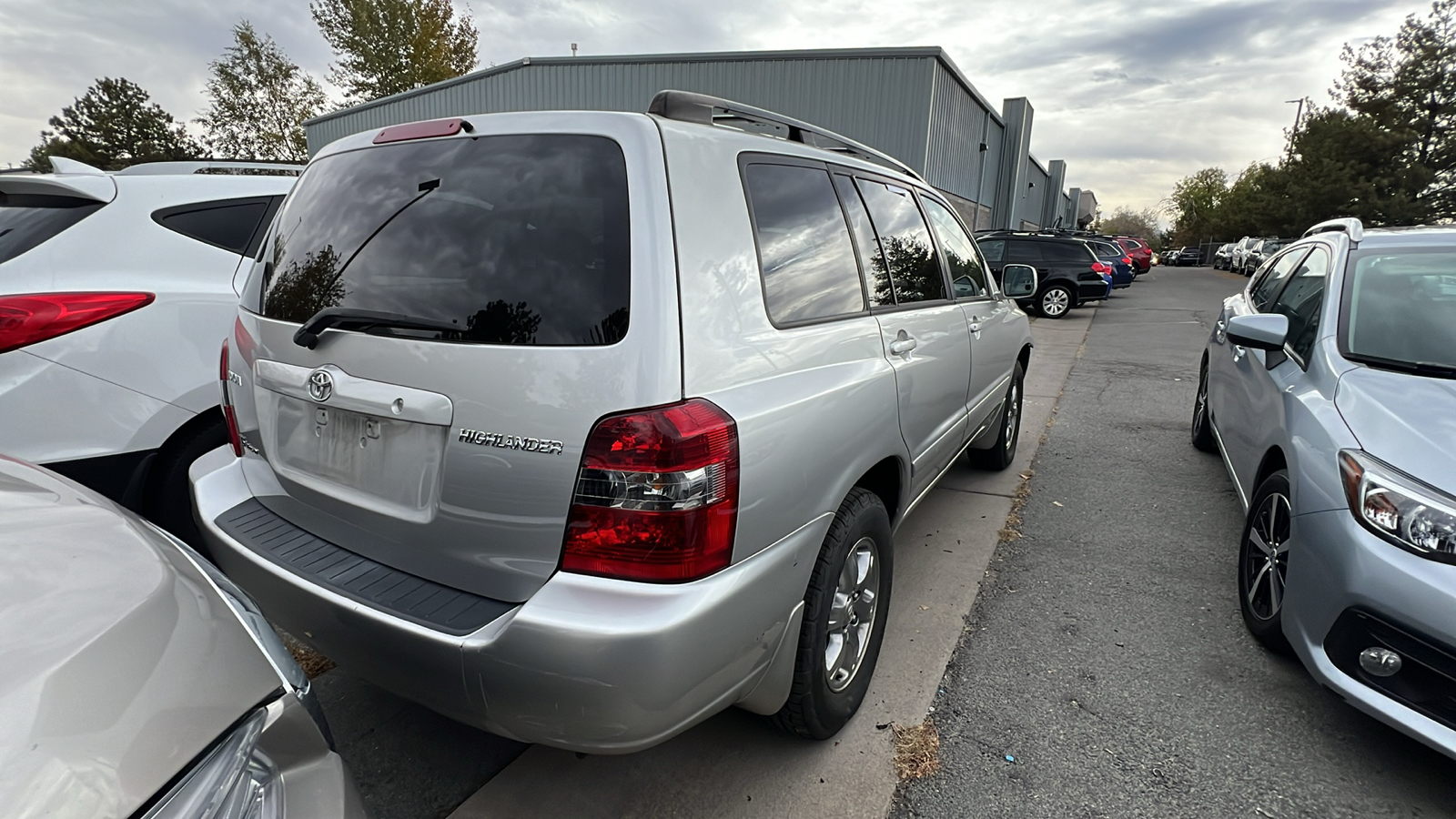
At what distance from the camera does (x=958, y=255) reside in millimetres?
3797

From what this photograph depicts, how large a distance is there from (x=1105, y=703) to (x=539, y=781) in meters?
1.90

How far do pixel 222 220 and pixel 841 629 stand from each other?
3.36m

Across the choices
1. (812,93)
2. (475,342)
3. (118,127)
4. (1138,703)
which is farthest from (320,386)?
(118,127)

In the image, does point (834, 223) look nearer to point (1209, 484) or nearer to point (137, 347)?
point (137, 347)

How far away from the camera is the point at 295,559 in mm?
1918

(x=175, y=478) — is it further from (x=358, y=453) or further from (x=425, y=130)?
(x=425, y=130)

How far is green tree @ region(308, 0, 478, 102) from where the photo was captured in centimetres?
3481

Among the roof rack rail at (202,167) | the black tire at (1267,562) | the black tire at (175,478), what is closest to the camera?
the black tire at (1267,562)

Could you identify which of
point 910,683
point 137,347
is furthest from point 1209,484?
point 137,347

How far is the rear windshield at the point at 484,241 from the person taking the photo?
64.9 inches

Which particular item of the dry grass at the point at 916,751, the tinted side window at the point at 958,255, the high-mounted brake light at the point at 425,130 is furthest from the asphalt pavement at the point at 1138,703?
the high-mounted brake light at the point at 425,130

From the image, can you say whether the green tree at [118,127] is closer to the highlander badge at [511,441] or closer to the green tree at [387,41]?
the green tree at [387,41]

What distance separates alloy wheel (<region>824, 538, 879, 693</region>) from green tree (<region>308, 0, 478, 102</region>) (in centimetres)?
4015

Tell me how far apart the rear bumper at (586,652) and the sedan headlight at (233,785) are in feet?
1.57
